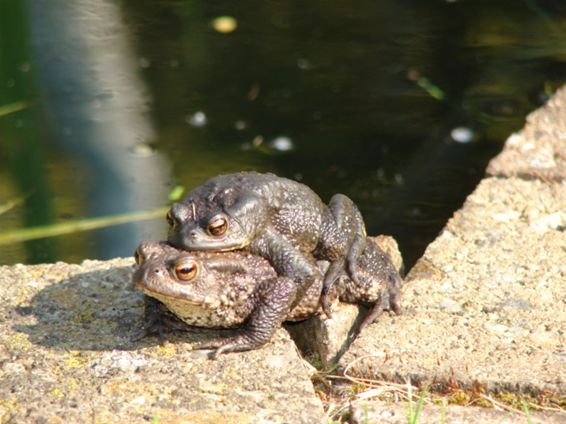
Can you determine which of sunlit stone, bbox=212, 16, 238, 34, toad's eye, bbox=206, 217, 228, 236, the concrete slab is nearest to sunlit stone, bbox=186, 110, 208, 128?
sunlit stone, bbox=212, 16, 238, 34

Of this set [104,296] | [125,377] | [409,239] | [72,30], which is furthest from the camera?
[72,30]

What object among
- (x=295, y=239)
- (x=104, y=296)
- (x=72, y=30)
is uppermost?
(x=295, y=239)

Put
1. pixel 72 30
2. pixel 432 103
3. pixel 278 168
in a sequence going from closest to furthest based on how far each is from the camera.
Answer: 1. pixel 278 168
2. pixel 432 103
3. pixel 72 30

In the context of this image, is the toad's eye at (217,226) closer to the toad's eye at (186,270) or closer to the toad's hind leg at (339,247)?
the toad's eye at (186,270)

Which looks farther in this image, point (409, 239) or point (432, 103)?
point (432, 103)

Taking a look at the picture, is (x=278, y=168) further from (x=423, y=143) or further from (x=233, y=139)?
(x=423, y=143)

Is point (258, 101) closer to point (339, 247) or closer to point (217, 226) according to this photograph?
point (339, 247)

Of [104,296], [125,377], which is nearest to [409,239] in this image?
[104,296]

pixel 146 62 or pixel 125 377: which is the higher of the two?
pixel 125 377

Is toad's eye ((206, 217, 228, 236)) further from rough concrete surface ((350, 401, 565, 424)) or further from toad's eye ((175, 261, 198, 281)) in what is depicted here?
rough concrete surface ((350, 401, 565, 424))
